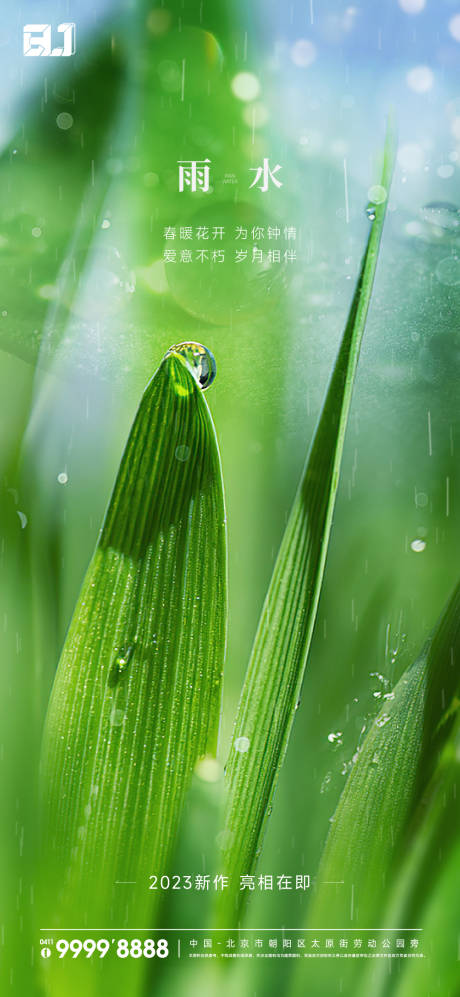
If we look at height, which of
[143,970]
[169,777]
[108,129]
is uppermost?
[108,129]

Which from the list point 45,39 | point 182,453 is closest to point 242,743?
point 182,453

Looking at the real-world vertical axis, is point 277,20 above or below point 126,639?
above

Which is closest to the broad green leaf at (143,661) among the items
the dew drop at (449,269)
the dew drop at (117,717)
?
the dew drop at (117,717)

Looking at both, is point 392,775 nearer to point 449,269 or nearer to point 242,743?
point 242,743

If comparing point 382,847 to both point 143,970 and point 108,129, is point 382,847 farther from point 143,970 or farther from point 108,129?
point 108,129

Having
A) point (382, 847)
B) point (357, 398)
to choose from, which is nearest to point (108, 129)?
point (357, 398)

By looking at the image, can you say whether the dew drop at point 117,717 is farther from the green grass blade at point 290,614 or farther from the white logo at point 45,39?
the white logo at point 45,39

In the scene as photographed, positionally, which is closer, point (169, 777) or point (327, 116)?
point (169, 777)
